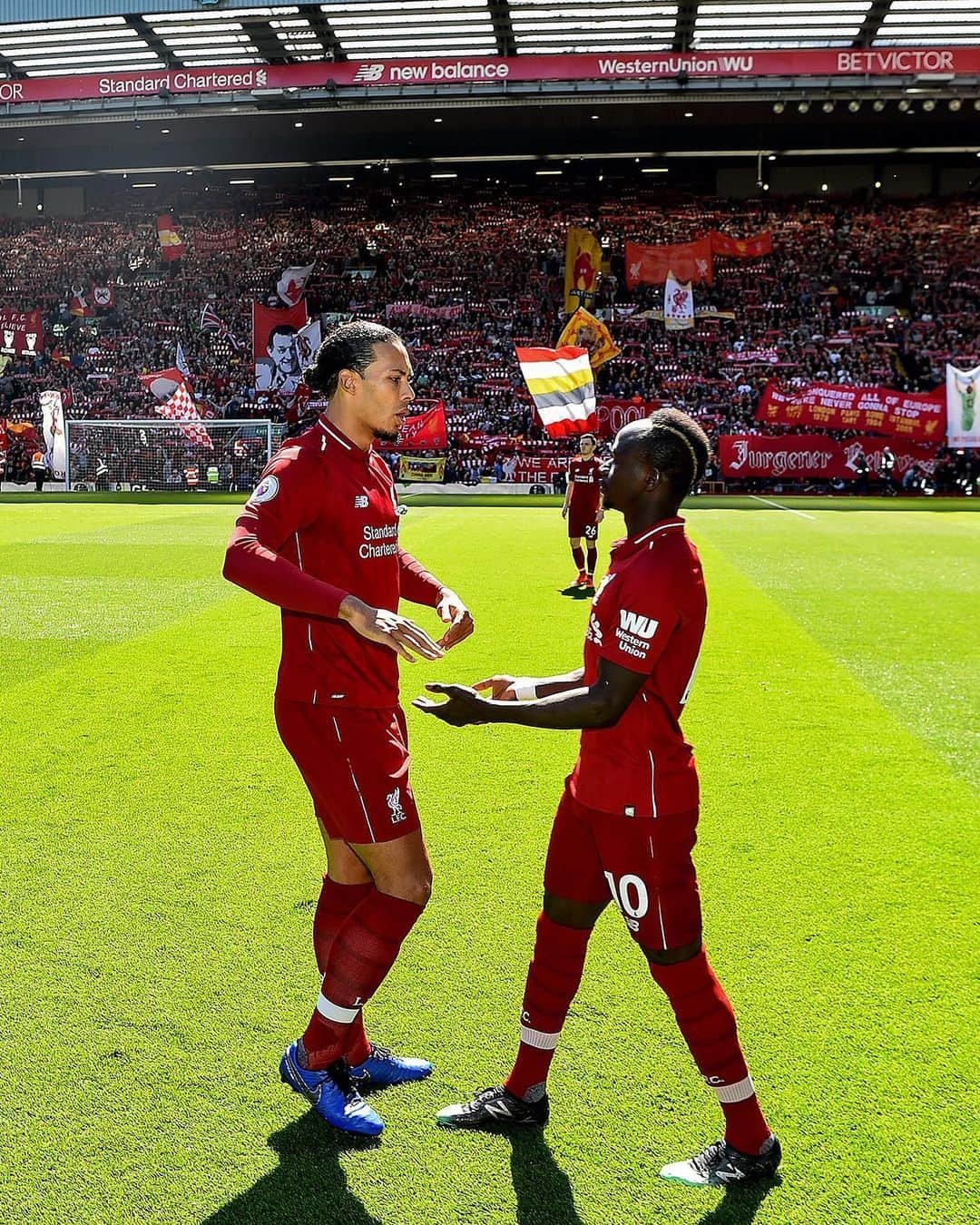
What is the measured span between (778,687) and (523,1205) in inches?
255

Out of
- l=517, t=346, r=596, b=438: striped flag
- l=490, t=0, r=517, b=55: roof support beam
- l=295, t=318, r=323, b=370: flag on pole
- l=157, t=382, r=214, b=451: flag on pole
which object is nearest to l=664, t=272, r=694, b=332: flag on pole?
l=490, t=0, r=517, b=55: roof support beam

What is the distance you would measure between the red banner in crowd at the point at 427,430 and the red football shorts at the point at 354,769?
Result: 109ft

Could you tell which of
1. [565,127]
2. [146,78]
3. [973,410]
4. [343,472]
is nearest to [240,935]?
[343,472]

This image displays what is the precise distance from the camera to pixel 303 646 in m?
3.24

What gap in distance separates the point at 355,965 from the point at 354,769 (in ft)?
1.89

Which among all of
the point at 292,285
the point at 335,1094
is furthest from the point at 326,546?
the point at 292,285

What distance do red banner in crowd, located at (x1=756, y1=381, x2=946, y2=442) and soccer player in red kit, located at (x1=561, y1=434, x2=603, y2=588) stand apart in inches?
937

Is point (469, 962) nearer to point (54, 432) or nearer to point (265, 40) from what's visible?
point (54, 432)

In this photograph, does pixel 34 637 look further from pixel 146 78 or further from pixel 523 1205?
pixel 146 78

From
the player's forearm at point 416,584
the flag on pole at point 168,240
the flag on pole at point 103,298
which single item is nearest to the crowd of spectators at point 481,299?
the flag on pole at point 103,298

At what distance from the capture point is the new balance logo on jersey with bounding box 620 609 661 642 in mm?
2746

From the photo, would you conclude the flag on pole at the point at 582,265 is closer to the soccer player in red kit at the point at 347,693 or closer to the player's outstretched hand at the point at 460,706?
the soccer player in red kit at the point at 347,693

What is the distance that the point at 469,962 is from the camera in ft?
13.8

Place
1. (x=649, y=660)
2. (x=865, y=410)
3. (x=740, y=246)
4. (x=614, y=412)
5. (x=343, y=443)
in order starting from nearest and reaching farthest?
(x=649, y=660), (x=343, y=443), (x=865, y=410), (x=614, y=412), (x=740, y=246)
